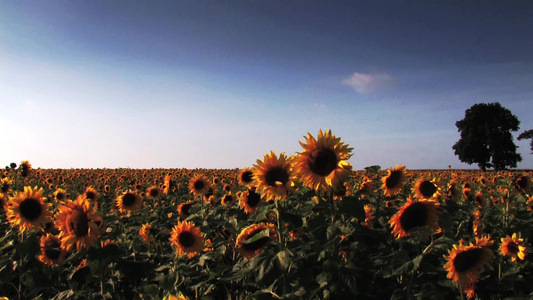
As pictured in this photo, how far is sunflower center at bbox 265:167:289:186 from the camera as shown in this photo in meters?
3.85

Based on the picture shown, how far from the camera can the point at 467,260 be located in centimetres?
373

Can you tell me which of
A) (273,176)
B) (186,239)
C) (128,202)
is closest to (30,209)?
(186,239)

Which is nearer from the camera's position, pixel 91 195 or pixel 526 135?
pixel 91 195

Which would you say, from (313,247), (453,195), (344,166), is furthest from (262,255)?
(453,195)

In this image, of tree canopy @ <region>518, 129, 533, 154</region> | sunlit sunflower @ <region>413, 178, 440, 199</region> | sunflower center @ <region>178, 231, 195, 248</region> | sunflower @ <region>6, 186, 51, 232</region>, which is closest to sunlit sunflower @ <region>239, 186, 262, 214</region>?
sunflower center @ <region>178, 231, 195, 248</region>

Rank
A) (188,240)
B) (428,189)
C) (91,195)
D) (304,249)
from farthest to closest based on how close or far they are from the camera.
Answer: (91,195), (428,189), (188,240), (304,249)

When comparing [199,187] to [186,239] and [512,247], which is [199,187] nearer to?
[186,239]

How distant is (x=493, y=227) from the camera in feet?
23.1

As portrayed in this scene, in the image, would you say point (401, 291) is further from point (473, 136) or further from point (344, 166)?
point (473, 136)

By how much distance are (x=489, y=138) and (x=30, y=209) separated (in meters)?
68.9

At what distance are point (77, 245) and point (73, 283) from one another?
534 mm

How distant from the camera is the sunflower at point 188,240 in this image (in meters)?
5.18

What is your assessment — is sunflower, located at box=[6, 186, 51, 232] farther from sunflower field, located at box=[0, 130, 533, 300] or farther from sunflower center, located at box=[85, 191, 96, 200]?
sunflower center, located at box=[85, 191, 96, 200]

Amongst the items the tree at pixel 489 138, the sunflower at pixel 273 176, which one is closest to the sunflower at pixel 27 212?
the sunflower at pixel 273 176
